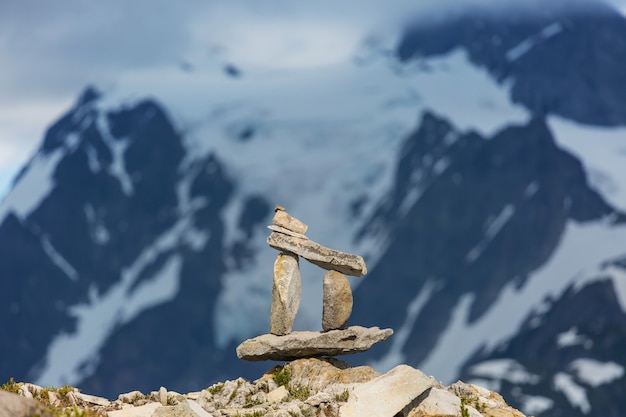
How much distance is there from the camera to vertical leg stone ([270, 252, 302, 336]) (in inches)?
2160

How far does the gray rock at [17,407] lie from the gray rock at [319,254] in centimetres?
1526

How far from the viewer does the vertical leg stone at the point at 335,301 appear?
54688mm

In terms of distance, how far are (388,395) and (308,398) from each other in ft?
9.82

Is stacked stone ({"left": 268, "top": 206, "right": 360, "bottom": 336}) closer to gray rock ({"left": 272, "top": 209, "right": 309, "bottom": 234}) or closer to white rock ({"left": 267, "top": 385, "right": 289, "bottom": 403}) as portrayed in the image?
gray rock ({"left": 272, "top": 209, "right": 309, "bottom": 234})

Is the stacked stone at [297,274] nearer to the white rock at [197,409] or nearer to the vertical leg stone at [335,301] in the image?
the vertical leg stone at [335,301]

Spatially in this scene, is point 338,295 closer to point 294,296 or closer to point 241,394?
point 294,296

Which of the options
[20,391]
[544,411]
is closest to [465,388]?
[20,391]

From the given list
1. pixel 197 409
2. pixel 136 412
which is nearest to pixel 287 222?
pixel 197 409

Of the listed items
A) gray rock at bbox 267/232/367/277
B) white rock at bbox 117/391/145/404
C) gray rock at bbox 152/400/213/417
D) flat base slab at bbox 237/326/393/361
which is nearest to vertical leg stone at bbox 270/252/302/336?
flat base slab at bbox 237/326/393/361

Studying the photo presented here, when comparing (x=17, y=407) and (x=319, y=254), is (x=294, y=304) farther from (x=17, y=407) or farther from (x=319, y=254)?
(x=17, y=407)

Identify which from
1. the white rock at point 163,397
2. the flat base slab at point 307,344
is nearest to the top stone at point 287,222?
the flat base slab at point 307,344

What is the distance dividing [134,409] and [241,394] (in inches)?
182

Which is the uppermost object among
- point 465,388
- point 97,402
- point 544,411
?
point 97,402

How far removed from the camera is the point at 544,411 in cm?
19762
